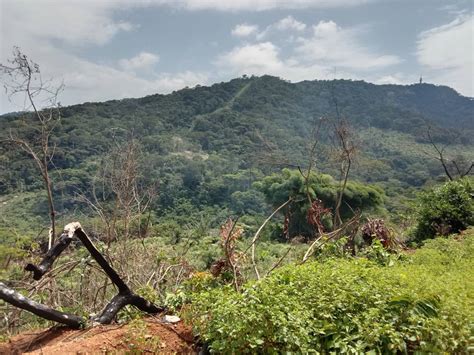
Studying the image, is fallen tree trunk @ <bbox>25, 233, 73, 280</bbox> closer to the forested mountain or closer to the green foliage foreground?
the green foliage foreground

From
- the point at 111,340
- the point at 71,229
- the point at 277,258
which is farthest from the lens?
the point at 277,258

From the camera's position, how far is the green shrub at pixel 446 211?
10742 mm

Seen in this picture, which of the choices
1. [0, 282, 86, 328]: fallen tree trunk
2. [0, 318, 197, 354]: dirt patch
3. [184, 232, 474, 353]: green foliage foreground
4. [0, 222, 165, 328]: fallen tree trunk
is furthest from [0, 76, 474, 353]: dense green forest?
[0, 282, 86, 328]: fallen tree trunk

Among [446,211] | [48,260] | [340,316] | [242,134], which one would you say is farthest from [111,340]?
[242,134]

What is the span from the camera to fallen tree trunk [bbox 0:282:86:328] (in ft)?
12.3

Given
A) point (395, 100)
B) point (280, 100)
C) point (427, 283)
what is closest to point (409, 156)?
point (280, 100)

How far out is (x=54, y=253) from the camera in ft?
12.9

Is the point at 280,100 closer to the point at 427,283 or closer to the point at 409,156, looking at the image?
the point at 409,156

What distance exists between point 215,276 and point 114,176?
3505mm

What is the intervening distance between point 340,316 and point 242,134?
63.0m

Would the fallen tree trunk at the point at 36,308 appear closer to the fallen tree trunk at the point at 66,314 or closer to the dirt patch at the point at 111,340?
the fallen tree trunk at the point at 66,314

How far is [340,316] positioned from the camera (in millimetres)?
3514

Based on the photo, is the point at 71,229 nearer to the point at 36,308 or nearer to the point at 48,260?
the point at 48,260

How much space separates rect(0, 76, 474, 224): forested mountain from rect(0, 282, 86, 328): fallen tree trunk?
75.9ft
